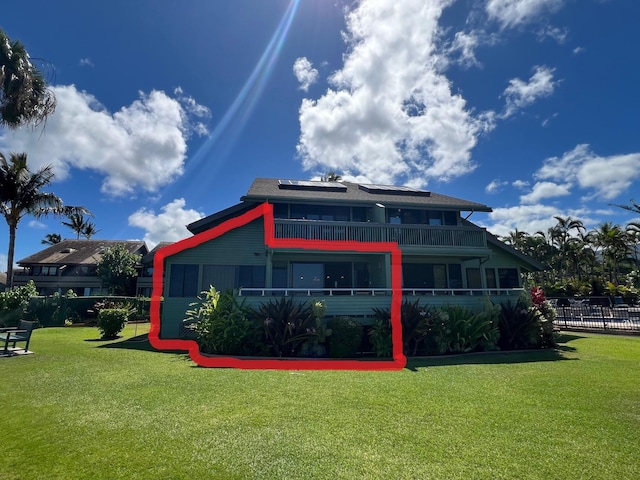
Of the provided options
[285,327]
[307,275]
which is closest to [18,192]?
[307,275]

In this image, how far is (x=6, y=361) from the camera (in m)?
8.81

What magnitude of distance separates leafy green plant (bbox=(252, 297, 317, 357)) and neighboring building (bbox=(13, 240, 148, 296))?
3500cm

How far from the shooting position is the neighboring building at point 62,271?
130 ft

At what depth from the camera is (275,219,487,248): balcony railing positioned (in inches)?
599

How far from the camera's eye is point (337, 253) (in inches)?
623

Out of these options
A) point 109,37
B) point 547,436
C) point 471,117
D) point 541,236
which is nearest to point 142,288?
point 109,37

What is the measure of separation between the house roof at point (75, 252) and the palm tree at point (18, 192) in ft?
60.3

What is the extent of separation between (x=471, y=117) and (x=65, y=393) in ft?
59.5

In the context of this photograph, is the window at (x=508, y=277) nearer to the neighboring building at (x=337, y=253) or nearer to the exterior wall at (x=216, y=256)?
the neighboring building at (x=337, y=253)

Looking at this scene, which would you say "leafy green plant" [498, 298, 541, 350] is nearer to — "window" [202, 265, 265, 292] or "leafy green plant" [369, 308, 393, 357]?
"leafy green plant" [369, 308, 393, 357]

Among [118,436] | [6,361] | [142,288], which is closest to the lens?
[118,436]

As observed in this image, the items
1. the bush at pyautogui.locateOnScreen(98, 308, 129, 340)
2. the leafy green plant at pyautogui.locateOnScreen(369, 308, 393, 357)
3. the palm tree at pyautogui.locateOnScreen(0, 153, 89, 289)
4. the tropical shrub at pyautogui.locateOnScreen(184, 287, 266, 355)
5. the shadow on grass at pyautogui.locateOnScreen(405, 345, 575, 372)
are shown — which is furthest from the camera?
the palm tree at pyautogui.locateOnScreen(0, 153, 89, 289)

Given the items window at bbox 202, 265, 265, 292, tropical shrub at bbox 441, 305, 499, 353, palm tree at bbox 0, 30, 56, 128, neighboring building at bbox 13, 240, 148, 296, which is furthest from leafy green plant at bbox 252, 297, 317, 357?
neighboring building at bbox 13, 240, 148, 296

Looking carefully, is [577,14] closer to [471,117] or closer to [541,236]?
[471,117]
